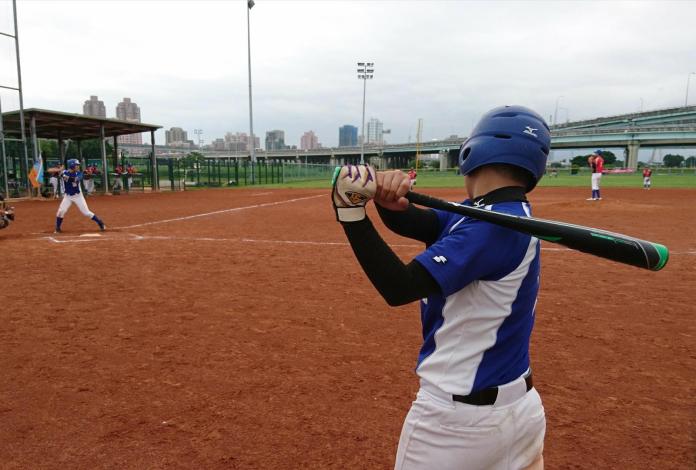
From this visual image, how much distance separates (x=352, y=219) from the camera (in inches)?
58.7

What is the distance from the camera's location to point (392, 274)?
55.6 inches

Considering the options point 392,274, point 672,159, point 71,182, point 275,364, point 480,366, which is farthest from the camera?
point 672,159

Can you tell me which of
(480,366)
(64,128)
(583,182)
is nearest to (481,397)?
(480,366)

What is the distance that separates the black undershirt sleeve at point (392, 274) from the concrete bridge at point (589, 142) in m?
58.3

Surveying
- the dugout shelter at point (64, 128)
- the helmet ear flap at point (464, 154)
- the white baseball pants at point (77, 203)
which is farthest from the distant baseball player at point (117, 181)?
the helmet ear flap at point (464, 154)

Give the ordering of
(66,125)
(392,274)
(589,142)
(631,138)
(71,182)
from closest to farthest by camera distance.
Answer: (392,274) → (71,182) → (66,125) → (631,138) → (589,142)

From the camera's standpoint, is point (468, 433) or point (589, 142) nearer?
point (468, 433)

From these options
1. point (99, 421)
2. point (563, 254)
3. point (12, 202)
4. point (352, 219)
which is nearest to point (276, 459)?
point (99, 421)

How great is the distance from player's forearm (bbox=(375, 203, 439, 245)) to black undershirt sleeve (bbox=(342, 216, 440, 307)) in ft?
1.91

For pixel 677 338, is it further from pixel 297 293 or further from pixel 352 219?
pixel 352 219

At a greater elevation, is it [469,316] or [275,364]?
[469,316]

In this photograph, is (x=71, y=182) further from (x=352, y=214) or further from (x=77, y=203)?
(x=352, y=214)

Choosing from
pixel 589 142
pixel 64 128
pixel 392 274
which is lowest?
pixel 392 274

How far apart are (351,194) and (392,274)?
30 cm
